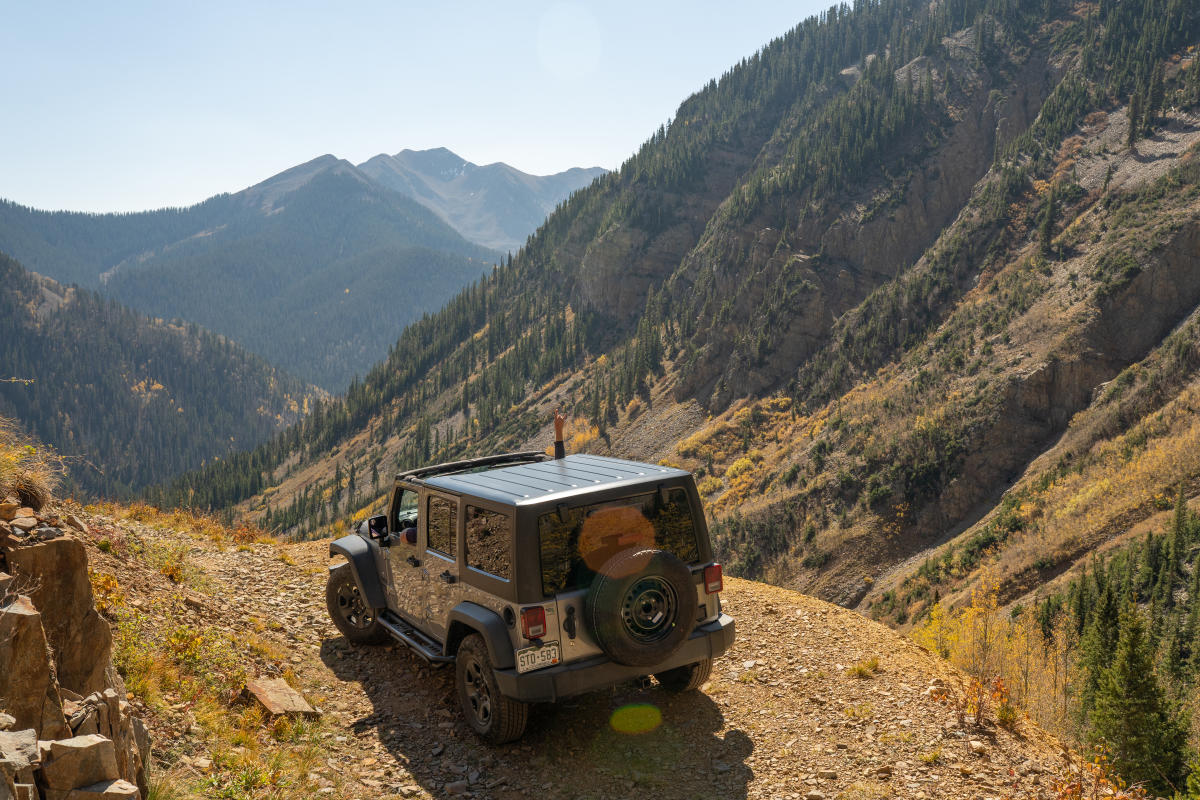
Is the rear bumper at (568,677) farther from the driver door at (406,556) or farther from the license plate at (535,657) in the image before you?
the driver door at (406,556)

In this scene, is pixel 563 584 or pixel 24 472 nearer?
pixel 563 584

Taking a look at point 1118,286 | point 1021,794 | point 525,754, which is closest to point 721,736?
point 525,754

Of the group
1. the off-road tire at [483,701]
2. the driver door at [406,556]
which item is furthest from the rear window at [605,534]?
the driver door at [406,556]

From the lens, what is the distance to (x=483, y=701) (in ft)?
22.2

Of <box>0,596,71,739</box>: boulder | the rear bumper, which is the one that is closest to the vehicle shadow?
the rear bumper

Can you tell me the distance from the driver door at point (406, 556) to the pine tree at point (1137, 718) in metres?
20.0

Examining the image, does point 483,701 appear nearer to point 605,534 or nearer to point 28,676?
point 605,534

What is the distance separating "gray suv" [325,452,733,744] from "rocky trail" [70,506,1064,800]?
0.53m

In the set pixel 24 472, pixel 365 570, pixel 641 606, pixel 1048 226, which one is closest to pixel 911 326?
pixel 1048 226

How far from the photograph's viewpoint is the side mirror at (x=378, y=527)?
Answer: 8.63 m

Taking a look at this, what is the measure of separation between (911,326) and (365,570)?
60056mm

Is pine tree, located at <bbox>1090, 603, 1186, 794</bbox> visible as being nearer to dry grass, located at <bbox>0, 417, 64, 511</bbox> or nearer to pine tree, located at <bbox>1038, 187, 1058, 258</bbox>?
dry grass, located at <bbox>0, 417, 64, 511</bbox>

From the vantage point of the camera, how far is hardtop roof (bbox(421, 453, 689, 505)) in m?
6.50

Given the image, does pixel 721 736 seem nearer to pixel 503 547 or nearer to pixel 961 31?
pixel 503 547
